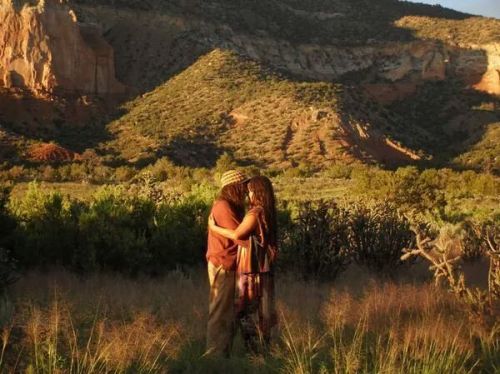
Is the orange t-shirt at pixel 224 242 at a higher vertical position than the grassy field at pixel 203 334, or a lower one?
higher

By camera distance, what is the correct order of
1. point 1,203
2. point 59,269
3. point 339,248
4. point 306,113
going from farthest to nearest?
point 306,113, point 339,248, point 59,269, point 1,203

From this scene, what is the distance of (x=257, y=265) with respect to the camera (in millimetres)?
5680

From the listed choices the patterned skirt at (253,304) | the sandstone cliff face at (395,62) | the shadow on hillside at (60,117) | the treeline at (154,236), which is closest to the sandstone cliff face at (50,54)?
the shadow on hillside at (60,117)

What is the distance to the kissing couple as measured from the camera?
5.64 m

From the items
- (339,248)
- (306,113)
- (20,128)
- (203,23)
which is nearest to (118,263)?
(339,248)

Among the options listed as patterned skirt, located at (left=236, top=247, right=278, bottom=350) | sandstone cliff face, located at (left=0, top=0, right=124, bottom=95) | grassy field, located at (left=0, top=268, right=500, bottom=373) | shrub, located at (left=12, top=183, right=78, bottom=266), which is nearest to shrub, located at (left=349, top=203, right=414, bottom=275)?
grassy field, located at (left=0, top=268, right=500, bottom=373)

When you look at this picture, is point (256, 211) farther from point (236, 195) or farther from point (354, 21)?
point (354, 21)

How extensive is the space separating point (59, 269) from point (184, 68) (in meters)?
54.9

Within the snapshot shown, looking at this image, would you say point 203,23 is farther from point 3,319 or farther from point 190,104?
point 3,319

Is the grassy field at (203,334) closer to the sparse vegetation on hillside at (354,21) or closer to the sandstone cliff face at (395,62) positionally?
the sandstone cliff face at (395,62)

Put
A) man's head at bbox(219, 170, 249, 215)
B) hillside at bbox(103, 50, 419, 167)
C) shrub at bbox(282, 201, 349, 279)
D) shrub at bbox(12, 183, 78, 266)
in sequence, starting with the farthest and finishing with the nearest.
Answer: hillside at bbox(103, 50, 419, 167) < shrub at bbox(282, 201, 349, 279) < shrub at bbox(12, 183, 78, 266) < man's head at bbox(219, 170, 249, 215)

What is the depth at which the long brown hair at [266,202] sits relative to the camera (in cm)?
566

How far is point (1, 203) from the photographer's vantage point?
9375mm

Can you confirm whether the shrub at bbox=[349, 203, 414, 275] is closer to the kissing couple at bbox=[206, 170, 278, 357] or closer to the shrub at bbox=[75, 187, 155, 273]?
the shrub at bbox=[75, 187, 155, 273]
